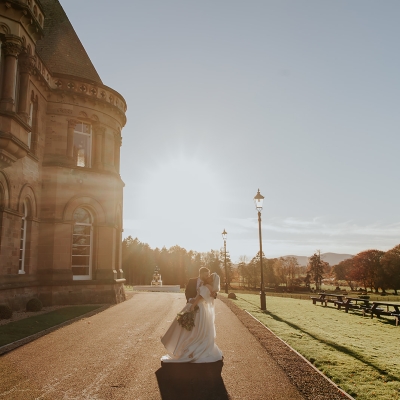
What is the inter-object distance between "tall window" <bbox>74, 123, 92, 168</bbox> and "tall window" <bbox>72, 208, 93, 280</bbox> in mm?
2789

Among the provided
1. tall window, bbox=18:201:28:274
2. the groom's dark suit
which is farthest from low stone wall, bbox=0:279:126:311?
the groom's dark suit

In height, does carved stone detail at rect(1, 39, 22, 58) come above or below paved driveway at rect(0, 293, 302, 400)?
above

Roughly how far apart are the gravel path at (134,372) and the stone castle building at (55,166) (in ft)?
25.0

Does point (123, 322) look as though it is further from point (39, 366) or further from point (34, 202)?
point (34, 202)

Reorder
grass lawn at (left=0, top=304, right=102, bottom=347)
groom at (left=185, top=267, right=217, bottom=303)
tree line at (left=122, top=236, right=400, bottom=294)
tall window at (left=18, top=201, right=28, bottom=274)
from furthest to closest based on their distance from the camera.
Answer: tree line at (left=122, top=236, right=400, bottom=294), tall window at (left=18, top=201, right=28, bottom=274), grass lawn at (left=0, top=304, right=102, bottom=347), groom at (left=185, top=267, right=217, bottom=303)

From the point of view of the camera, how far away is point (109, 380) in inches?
248

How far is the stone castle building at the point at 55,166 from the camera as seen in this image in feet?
49.4

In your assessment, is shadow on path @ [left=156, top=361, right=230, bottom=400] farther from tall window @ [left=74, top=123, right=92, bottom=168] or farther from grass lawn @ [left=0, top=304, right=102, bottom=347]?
tall window @ [left=74, top=123, right=92, bottom=168]

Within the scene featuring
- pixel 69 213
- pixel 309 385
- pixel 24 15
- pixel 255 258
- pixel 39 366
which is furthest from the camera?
pixel 255 258

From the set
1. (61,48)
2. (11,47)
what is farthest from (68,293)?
(61,48)

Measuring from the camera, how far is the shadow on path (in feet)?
18.6

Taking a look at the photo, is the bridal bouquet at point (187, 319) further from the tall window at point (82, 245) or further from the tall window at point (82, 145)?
the tall window at point (82, 145)

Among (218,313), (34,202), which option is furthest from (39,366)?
(34,202)

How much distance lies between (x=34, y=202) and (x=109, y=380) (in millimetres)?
14040
